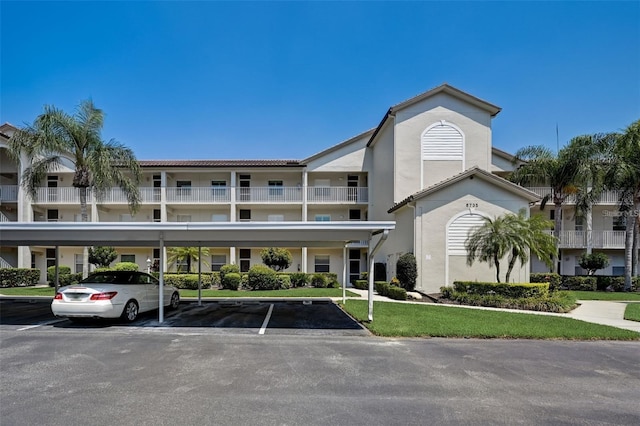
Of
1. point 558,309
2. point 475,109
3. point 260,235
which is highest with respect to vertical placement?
point 475,109

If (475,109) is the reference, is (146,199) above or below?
below

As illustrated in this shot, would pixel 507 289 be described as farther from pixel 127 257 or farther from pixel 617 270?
pixel 127 257

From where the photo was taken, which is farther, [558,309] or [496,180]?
[496,180]

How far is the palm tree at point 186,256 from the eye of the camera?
26516 mm

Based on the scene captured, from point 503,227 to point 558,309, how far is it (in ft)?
12.8

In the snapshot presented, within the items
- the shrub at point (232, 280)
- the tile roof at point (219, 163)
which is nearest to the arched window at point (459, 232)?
the shrub at point (232, 280)

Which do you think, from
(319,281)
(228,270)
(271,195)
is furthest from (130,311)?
(271,195)

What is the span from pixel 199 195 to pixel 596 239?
28.2 metres

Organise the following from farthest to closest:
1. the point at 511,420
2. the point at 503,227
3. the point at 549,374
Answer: the point at 503,227 < the point at 549,374 < the point at 511,420

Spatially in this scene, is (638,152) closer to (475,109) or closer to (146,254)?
(475,109)

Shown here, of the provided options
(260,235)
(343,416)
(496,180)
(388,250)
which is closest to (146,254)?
(388,250)

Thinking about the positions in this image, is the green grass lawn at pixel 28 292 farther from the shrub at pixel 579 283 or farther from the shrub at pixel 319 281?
the shrub at pixel 579 283

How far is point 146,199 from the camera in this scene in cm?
2959

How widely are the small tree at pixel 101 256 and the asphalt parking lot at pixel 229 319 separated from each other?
9707 mm
